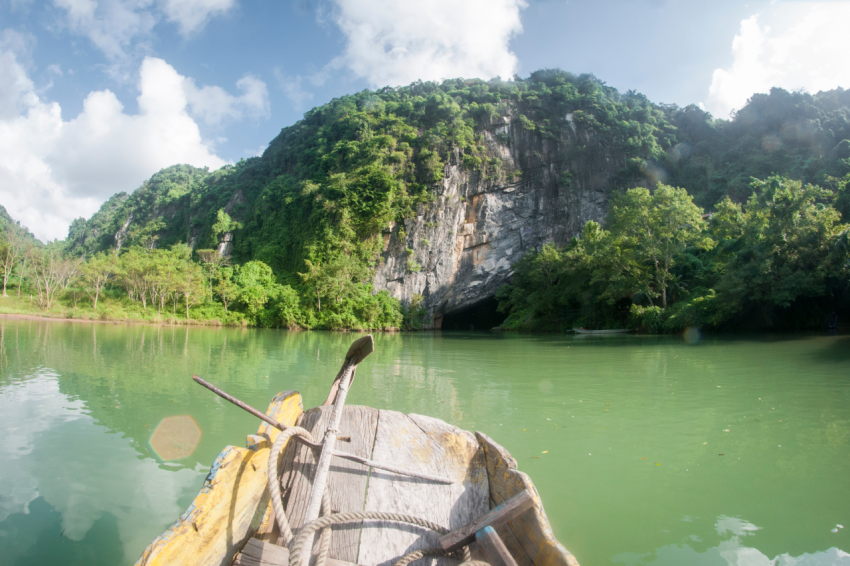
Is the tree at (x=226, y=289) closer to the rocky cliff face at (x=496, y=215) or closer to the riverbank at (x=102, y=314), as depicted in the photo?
the riverbank at (x=102, y=314)

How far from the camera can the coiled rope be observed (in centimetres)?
155

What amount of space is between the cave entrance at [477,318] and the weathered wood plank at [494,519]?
35.0 meters

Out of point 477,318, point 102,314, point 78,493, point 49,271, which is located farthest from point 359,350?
point 477,318

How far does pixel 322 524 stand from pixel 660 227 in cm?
2214

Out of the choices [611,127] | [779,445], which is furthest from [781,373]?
[611,127]

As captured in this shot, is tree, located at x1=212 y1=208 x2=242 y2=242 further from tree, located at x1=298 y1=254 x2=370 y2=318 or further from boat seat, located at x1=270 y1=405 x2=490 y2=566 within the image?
boat seat, located at x1=270 y1=405 x2=490 y2=566

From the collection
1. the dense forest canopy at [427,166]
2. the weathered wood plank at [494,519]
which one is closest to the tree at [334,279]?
the dense forest canopy at [427,166]

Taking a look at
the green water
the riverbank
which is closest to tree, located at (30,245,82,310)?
the riverbank

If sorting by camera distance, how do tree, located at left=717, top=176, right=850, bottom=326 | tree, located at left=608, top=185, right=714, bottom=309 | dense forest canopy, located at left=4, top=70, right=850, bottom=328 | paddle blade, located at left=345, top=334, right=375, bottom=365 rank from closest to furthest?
paddle blade, located at left=345, top=334, right=375, bottom=365, tree, located at left=717, top=176, right=850, bottom=326, tree, located at left=608, top=185, right=714, bottom=309, dense forest canopy, located at left=4, top=70, right=850, bottom=328

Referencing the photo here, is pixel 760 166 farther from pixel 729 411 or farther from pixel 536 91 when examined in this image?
pixel 729 411

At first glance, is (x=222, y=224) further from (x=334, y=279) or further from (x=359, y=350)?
(x=359, y=350)

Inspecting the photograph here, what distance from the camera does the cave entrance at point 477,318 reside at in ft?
123

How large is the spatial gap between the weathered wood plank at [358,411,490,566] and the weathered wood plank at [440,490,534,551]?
90mm

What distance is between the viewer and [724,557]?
7.61 feet
